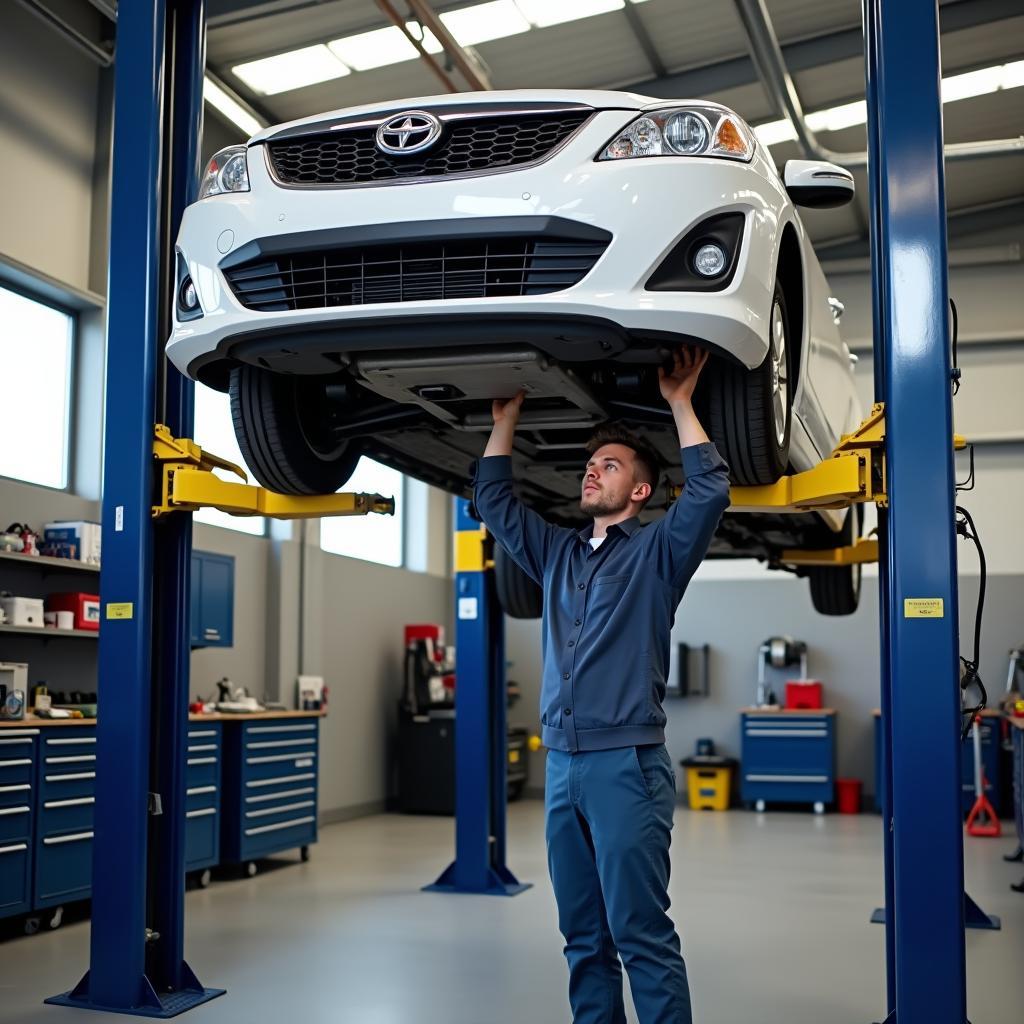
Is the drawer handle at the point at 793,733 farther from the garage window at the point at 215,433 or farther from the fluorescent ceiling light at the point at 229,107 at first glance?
the fluorescent ceiling light at the point at 229,107

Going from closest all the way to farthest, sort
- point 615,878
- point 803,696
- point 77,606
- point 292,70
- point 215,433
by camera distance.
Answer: point 615,878 → point 77,606 → point 292,70 → point 215,433 → point 803,696

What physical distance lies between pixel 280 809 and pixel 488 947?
7.99 ft

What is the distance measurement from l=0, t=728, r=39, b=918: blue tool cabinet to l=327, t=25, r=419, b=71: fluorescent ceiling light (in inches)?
162

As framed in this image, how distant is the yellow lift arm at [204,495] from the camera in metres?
3.54

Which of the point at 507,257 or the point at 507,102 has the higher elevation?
the point at 507,102

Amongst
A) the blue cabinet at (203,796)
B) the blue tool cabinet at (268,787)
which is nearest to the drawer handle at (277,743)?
the blue tool cabinet at (268,787)

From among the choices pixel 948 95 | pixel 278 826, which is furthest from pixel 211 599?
pixel 948 95

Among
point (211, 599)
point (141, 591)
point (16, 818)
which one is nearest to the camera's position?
point (141, 591)

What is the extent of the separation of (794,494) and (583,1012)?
53.3 inches

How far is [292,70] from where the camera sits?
6926mm

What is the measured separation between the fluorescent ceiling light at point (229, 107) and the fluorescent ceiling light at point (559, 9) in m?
1.82

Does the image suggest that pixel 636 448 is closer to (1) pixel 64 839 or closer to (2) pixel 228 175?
(2) pixel 228 175

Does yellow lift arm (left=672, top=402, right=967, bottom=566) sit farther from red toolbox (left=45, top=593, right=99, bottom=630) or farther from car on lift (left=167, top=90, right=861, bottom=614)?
red toolbox (left=45, top=593, right=99, bottom=630)

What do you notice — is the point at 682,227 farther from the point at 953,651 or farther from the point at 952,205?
the point at 952,205
